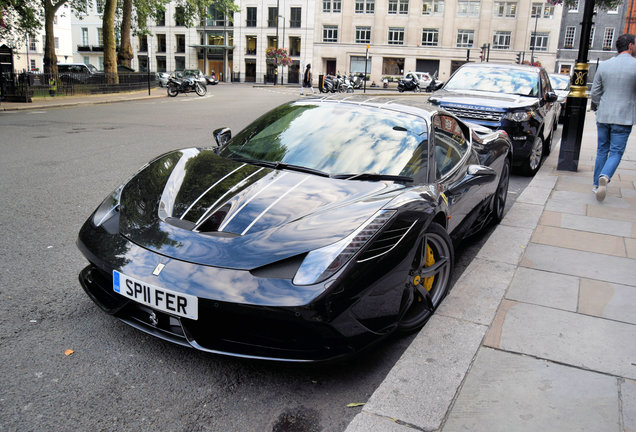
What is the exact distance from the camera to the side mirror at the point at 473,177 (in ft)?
13.3

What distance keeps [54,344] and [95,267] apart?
0.45 m

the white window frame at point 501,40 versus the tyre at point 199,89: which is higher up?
the white window frame at point 501,40

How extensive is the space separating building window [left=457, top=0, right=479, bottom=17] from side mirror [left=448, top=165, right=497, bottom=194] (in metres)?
67.9

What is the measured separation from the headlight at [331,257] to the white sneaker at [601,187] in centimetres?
498

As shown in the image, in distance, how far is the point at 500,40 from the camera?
66062 millimetres

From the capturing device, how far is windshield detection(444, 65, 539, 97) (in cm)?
930

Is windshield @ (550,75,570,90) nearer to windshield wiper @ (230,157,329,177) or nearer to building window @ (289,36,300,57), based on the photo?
windshield wiper @ (230,157,329,177)

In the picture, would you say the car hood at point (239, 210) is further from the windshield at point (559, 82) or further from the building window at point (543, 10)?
the building window at point (543, 10)

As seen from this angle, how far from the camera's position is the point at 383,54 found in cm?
6844

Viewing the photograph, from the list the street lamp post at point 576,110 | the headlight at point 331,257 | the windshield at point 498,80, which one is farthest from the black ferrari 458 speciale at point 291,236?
the windshield at point 498,80

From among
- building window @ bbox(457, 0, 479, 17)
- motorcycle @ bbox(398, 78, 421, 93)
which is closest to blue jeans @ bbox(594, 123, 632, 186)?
motorcycle @ bbox(398, 78, 421, 93)

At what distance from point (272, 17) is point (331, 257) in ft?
242

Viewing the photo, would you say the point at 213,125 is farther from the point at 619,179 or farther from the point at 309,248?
the point at 309,248

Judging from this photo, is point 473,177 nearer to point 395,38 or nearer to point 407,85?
point 407,85
